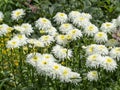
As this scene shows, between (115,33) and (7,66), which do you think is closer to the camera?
(115,33)

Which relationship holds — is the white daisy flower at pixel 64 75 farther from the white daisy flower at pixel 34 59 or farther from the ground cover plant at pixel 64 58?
the white daisy flower at pixel 34 59

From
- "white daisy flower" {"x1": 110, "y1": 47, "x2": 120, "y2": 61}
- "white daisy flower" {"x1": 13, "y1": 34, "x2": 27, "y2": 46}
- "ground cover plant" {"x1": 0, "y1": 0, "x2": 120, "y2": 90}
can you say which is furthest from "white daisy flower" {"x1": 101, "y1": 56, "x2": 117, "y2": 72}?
"white daisy flower" {"x1": 13, "y1": 34, "x2": 27, "y2": 46}

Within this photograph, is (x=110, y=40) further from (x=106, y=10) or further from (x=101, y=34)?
(x=106, y=10)

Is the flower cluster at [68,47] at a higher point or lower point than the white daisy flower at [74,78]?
higher

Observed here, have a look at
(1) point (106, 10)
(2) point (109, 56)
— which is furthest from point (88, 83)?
Answer: (1) point (106, 10)

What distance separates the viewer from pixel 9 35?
217 inches

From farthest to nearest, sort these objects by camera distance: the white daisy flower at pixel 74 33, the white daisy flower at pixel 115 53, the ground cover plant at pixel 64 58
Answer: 1. the white daisy flower at pixel 74 33
2. the white daisy flower at pixel 115 53
3. the ground cover plant at pixel 64 58

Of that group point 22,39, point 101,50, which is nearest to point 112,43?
point 101,50

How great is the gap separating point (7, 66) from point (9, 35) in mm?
900

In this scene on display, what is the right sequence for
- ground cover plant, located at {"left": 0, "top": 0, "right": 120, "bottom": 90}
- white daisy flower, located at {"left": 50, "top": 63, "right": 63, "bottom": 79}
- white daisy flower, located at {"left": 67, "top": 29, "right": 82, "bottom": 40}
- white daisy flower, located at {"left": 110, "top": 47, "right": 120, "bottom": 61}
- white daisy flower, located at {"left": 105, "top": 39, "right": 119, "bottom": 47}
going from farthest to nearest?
white daisy flower, located at {"left": 105, "top": 39, "right": 119, "bottom": 47}, white daisy flower, located at {"left": 67, "top": 29, "right": 82, "bottom": 40}, white daisy flower, located at {"left": 110, "top": 47, "right": 120, "bottom": 61}, ground cover plant, located at {"left": 0, "top": 0, "right": 120, "bottom": 90}, white daisy flower, located at {"left": 50, "top": 63, "right": 63, "bottom": 79}

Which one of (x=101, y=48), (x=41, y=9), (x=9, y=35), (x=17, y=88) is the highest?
(x=41, y=9)

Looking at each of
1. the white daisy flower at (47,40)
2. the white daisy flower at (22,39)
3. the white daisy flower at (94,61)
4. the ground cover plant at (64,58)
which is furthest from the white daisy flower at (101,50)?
the white daisy flower at (22,39)

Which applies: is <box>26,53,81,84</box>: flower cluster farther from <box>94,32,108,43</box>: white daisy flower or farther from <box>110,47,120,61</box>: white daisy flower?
<box>94,32,108,43</box>: white daisy flower

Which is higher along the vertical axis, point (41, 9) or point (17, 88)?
point (41, 9)
